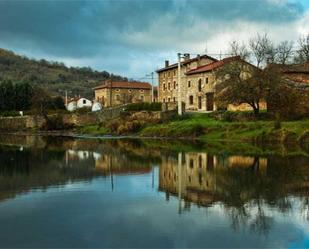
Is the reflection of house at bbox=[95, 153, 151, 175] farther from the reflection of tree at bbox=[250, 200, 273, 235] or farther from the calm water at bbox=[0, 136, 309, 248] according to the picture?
the reflection of tree at bbox=[250, 200, 273, 235]

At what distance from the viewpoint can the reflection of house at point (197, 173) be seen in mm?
19123

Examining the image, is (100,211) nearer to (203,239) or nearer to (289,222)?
(203,239)

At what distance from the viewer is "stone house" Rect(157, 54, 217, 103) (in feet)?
293

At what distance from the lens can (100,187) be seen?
21.6 meters

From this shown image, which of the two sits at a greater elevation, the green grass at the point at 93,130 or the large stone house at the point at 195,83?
the large stone house at the point at 195,83

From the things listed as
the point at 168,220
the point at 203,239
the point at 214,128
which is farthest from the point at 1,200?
the point at 214,128

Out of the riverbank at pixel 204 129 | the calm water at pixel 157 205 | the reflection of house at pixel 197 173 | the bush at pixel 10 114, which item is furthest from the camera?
the bush at pixel 10 114

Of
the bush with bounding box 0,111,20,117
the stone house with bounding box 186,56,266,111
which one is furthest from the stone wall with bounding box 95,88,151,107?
the stone house with bounding box 186,56,266,111

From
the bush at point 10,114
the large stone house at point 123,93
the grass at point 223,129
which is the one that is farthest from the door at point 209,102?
the bush at point 10,114

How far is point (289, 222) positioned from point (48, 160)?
23.4 meters

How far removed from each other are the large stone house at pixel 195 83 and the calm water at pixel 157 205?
45954 millimetres

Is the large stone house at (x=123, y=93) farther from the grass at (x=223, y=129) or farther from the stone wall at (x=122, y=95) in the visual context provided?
the grass at (x=223, y=129)

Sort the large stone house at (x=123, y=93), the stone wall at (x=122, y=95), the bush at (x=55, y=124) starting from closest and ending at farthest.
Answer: the bush at (x=55, y=124) < the stone wall at (x=122, y=95) < the large stone house at (x=123, y=93)

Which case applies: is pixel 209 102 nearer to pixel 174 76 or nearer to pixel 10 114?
pixel 174 76
